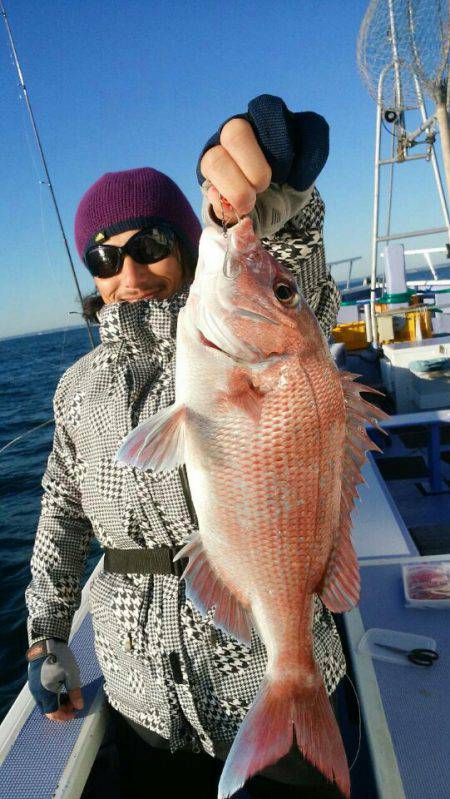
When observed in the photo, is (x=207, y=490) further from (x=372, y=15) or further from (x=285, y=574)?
(x=372, y=15)

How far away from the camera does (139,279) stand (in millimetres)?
1937

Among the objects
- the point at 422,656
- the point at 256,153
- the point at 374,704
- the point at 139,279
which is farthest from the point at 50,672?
the point at 256,153

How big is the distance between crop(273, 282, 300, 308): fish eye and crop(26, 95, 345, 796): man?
0.25 m

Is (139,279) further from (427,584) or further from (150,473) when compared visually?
(427,584)

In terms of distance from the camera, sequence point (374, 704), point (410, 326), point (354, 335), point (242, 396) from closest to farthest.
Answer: point (242, 396) < point (374, 704) < point (410, 326) < point (354, 335)

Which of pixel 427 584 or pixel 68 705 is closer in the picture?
pixel 68 705

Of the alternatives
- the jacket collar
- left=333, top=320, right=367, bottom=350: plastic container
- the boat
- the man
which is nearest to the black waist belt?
the man

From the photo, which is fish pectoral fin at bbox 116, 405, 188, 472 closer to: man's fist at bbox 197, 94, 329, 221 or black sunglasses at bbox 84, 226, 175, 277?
man's fist at bbox 197, 94, 329, 221

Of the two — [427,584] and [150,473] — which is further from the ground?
[150,473]

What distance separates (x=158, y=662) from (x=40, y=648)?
0.65m

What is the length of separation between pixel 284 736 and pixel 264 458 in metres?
0.73

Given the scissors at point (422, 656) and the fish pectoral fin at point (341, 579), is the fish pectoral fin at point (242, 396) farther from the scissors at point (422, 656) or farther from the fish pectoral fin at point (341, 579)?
the scissors at point (422, 656)

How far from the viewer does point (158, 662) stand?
166 centimetres

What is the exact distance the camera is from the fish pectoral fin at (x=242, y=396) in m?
1.38
